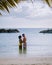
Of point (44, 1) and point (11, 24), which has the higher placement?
point (11, 24)

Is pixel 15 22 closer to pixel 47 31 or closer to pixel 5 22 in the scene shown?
pixel 5 22

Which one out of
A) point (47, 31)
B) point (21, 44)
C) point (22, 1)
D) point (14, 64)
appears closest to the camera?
point (22, 1)

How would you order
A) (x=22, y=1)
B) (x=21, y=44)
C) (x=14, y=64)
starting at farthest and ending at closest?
1. (x=21, y=44)
2. (x=14, y=64)
3. (x=22, y=1)

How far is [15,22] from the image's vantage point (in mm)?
35250

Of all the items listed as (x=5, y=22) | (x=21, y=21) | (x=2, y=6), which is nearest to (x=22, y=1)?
(x=2, y=6)

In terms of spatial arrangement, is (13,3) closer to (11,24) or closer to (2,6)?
(2,6)

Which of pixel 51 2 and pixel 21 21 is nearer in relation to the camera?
pixel 51 2

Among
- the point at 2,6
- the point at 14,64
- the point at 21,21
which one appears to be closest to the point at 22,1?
the point at 2,6

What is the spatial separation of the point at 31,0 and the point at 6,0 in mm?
610

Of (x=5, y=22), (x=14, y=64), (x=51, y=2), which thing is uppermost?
(x=5, y=22)

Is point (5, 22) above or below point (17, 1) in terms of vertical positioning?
above

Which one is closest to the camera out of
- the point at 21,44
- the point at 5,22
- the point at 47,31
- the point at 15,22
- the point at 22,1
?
the point at 22,1

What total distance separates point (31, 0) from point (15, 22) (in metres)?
31.4

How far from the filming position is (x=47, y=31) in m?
60.2
